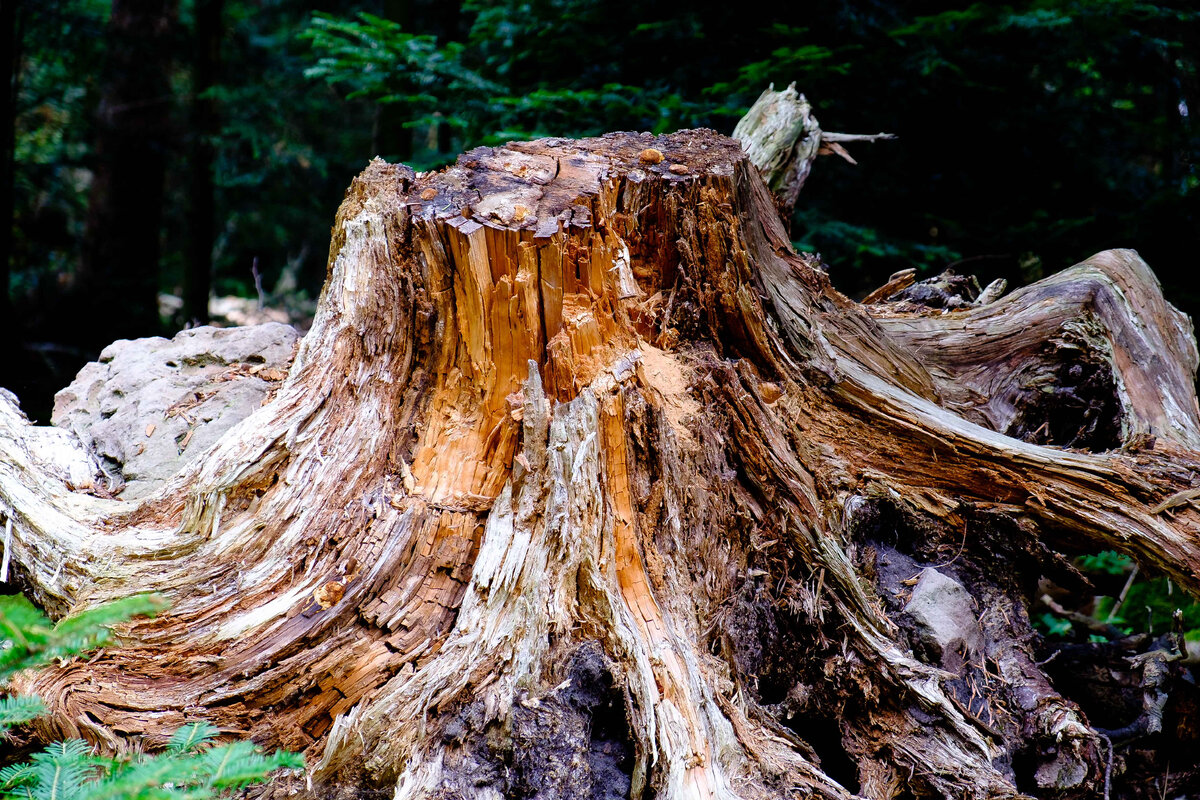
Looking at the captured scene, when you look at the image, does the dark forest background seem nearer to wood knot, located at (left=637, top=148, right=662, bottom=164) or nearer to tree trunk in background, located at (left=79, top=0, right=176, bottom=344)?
tree trunk in background, located at (left=79, top=0, right=176, bottom=344)

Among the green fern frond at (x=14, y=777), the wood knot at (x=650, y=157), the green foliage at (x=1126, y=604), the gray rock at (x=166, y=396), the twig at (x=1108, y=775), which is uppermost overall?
the wood knot at (x=650, y=157)

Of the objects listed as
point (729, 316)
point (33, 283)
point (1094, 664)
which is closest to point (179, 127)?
point (33, 283)

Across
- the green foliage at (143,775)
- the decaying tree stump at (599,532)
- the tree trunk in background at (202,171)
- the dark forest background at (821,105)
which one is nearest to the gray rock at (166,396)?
the decaying tree stump at (599,532)

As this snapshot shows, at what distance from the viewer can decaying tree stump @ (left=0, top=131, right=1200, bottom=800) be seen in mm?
2500

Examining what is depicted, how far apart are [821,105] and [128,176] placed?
7.96m

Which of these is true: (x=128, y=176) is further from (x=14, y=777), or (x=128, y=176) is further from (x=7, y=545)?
(x=14, y=777)

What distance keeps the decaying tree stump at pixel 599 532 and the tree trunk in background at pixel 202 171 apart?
6.18 metres

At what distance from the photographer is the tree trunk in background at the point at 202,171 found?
903 centimetres

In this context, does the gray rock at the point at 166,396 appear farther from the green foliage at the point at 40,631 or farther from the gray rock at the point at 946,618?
the gray rock at the point at 946,618

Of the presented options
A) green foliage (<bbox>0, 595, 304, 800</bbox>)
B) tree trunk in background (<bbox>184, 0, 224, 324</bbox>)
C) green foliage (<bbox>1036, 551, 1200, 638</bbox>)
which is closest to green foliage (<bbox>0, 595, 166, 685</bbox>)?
green foliage (<bbox>0, 595, 304, 800</bbox>)

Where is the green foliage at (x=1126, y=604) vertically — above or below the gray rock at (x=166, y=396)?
below

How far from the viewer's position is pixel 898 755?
272 centimetres

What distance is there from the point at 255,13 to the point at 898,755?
46.0ft

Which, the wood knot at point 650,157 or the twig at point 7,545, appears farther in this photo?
the wood knot at point 650,157
